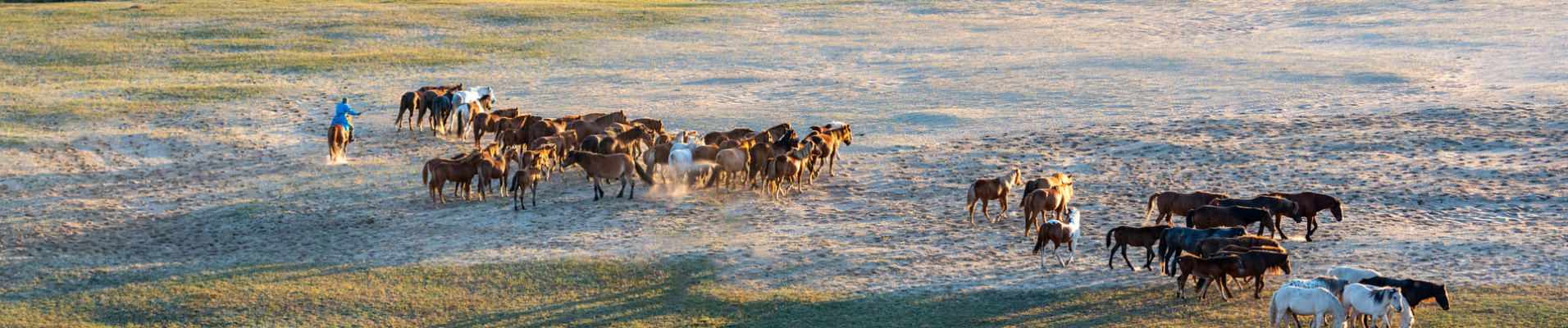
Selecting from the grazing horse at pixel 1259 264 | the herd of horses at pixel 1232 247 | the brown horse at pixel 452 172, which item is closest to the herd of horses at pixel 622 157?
the brown horse at pixel 452 172

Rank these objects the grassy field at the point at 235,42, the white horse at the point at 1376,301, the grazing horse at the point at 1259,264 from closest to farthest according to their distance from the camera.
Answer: the white horse at the point at 1376,301 < the grazing horse at the point at 1259,264 < the grassy field at the point at 235,42

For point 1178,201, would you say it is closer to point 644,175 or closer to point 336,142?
point 644,175

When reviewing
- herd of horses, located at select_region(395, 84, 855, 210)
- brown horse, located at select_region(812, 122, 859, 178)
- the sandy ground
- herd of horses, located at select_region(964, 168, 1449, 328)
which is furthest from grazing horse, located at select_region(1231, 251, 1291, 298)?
brown horse, located at select_region(812, 122, 859, 178)

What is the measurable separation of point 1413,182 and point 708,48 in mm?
21874

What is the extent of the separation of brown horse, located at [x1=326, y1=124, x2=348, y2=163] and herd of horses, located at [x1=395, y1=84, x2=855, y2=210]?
69.6 inches

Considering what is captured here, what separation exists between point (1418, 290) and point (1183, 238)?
2.78 m

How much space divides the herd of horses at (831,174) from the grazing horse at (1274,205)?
15 mm

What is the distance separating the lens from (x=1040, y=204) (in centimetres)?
1723

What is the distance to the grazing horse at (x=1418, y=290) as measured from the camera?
12.7 metres

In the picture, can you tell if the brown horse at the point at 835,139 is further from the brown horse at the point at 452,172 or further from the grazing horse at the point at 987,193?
the brown horse at the point at 452,172

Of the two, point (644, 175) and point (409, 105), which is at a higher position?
point (409, 105)

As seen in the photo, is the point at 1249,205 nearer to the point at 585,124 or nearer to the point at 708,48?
the point at 585,124

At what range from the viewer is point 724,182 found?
827 inches

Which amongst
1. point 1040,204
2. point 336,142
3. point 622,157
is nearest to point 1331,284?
point 1040,204
